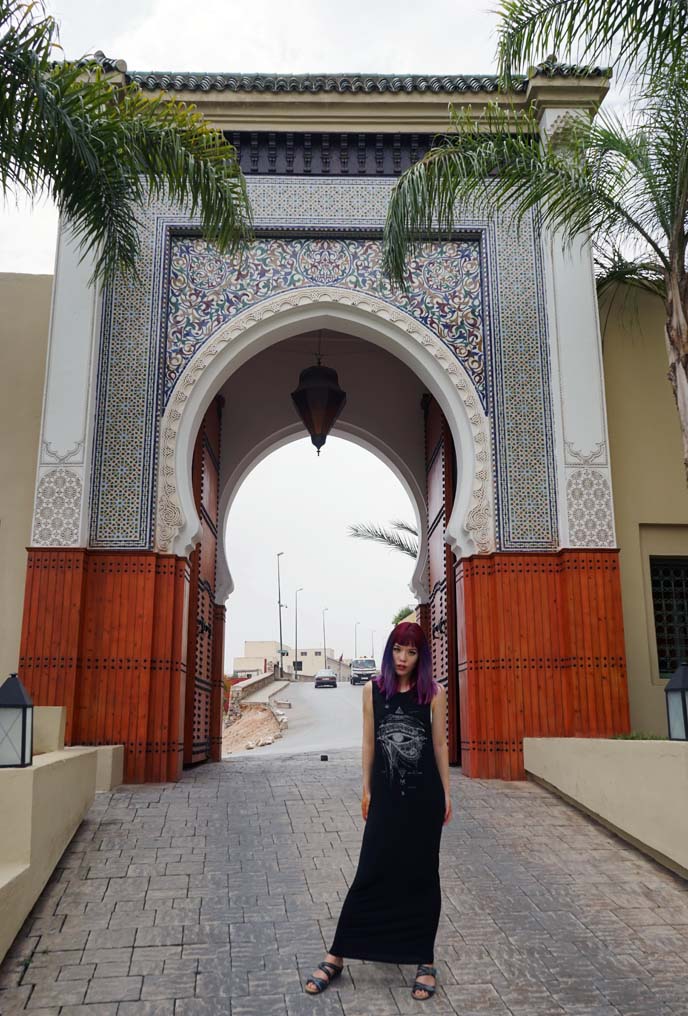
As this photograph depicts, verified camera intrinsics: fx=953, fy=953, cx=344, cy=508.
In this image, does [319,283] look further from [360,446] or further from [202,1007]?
[202,1007]

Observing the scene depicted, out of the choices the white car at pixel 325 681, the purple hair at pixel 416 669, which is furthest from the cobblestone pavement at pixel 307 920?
the white car at pixel 325 681

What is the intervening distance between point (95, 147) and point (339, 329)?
3.09 meters

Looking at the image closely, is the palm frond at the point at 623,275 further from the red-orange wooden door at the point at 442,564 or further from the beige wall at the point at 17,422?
the beige wall at the point at 17,422

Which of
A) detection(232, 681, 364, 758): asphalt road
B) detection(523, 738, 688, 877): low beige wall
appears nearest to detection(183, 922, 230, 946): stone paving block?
detection(523, 738, 688, 877): low beige wall

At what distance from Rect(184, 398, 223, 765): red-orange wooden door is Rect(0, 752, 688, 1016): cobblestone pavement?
2.60 metres

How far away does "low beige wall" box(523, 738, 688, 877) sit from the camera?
5113 millimetres

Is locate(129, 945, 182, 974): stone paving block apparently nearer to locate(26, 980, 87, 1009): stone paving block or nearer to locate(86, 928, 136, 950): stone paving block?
Result: locate(86, 928, 136, 950): stone paving block

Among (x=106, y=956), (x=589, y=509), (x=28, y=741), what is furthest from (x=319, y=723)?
(x=106, y=956)

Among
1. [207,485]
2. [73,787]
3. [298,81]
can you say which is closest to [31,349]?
[207,485]

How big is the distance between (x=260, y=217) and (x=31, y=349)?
8.37 ft

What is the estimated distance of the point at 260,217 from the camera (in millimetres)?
9062

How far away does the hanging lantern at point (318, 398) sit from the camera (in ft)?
32.8

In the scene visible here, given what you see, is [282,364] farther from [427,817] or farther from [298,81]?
[427,817]

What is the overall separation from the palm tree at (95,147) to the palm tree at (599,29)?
226 centimetres
